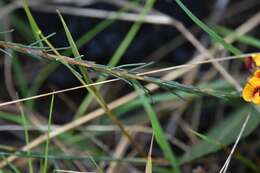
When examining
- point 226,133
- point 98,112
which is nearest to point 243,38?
point 226,133

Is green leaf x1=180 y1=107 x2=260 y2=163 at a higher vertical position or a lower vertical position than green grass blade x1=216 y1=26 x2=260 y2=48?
lower

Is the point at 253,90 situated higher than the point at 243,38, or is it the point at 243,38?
the point at 243,38

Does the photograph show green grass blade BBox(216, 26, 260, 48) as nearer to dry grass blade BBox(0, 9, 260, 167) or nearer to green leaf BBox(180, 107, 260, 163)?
dry grass blade BBox(0, 9, 260, 167)

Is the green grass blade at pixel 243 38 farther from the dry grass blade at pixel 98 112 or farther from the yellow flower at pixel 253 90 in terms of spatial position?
the yellow flower at pixel 253 90

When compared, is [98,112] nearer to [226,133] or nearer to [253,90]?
[226,133]

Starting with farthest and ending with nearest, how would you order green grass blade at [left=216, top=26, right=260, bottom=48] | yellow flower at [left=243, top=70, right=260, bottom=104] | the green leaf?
green grass blade at [left=216, top=26, right=260, bottom=48]
the green leaf
yellow flower at [left=243, top=70, right=260, bottom=104]

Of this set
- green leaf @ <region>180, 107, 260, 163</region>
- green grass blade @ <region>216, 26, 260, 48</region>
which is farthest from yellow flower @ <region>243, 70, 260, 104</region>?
green grass blade @ <region>216, 26, 260, 48</region>

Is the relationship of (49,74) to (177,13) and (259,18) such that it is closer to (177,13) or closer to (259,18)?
(177,13)

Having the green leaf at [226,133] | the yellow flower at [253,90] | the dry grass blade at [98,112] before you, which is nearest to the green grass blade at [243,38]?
the dry grass blade at [98,112]
